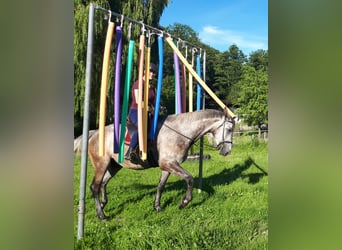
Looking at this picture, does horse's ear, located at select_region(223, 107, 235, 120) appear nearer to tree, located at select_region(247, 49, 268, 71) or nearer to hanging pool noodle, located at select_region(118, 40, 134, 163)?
tree, located at select_region(247, 49, 268, 71)

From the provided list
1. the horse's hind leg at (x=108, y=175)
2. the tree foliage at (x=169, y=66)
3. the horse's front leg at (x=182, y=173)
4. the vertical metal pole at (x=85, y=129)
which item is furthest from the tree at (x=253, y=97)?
the vertical metal pole at (x=85, y=129)

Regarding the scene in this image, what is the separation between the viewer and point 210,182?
393cm

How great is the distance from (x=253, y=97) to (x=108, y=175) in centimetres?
160

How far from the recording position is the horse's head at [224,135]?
3807mm

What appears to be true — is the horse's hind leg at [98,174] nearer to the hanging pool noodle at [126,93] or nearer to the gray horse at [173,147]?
the gray horse at [173,147]

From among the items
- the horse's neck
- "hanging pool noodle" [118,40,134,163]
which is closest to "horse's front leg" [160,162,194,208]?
the horse's neck

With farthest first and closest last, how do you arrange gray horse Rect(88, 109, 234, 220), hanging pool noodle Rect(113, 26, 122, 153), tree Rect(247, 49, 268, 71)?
gray horse Rect(88, 109, 234, 220), tree Rect(247, 49, 268, 71), hanging pool noodle Rect(113, 26, 122, 153)

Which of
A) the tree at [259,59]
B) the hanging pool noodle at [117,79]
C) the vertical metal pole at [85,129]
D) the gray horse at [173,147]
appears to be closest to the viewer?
the vertical metal pole at [85,129]

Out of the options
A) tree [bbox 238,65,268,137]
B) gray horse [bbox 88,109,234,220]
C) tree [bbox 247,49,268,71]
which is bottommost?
gray horse [bbox 88,109,234,220]

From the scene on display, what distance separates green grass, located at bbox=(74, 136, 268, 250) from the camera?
3711 millimetres

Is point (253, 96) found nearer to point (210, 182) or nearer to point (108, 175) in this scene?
point (210, 182)

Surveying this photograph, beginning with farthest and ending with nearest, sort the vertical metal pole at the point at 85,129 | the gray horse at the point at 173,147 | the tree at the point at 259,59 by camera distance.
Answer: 1. the gray horse at the point at 173,147
2. the tree at the point at 259,59
3. the vertical metal pole at the point at 85,129
